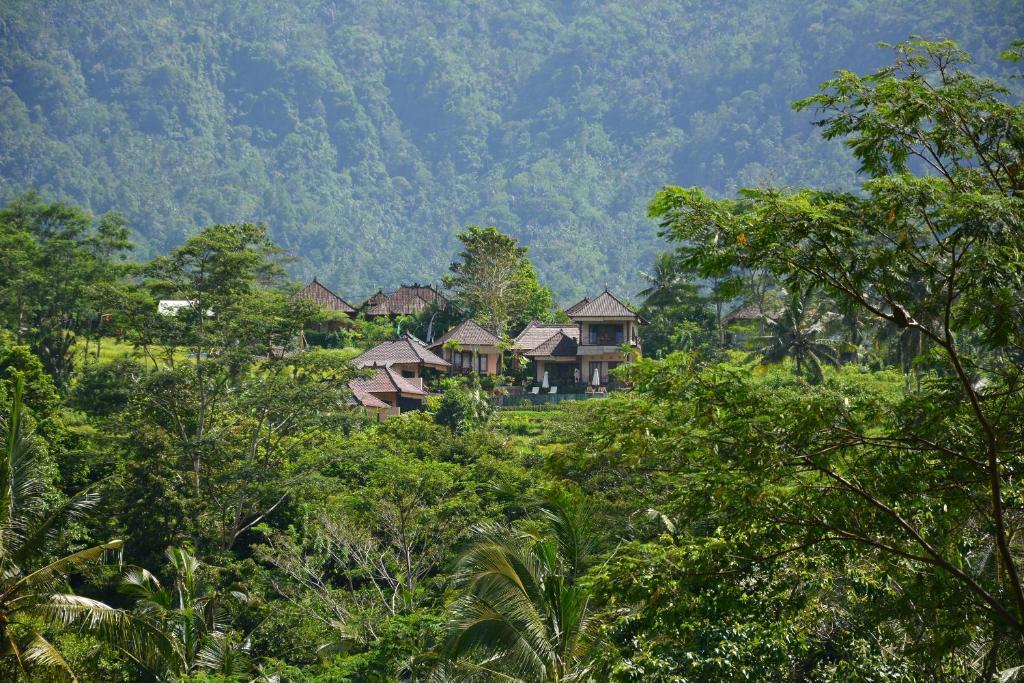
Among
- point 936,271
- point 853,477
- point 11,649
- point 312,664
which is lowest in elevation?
point 312,664

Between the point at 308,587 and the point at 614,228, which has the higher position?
the point at 614,228

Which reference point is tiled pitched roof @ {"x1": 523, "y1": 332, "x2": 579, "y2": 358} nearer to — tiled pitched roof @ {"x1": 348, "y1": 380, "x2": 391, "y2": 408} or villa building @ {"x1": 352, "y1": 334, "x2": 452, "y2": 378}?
villa building @ {"x1": 352, "y1": 334, "x2": 452, "y2": 378}

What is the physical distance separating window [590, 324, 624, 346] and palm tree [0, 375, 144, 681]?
1766 inches

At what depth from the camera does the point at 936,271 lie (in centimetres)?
Answer: 1005

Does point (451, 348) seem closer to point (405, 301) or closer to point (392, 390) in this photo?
point (392, 390)

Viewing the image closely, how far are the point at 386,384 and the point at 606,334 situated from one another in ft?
47.7

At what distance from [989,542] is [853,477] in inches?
156

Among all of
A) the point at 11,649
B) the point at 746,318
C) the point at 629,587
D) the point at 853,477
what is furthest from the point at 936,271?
the point at 746,318

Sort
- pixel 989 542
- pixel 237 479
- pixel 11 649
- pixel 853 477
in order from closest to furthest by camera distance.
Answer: pixel 853 477 < pixel 989 542 < pixel 11 649 < pixel 237 479

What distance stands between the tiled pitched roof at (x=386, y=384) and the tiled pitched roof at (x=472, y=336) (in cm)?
645

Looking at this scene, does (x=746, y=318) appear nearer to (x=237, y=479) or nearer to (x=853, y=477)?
(x=237, y=479)

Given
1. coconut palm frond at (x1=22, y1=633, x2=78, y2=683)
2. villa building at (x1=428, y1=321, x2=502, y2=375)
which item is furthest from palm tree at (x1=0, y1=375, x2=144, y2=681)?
villa building at (x1=428, y1=321, x2=502, y2=375)

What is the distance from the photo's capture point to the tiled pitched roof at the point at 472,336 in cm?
6041

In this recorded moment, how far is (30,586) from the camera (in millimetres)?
18266
